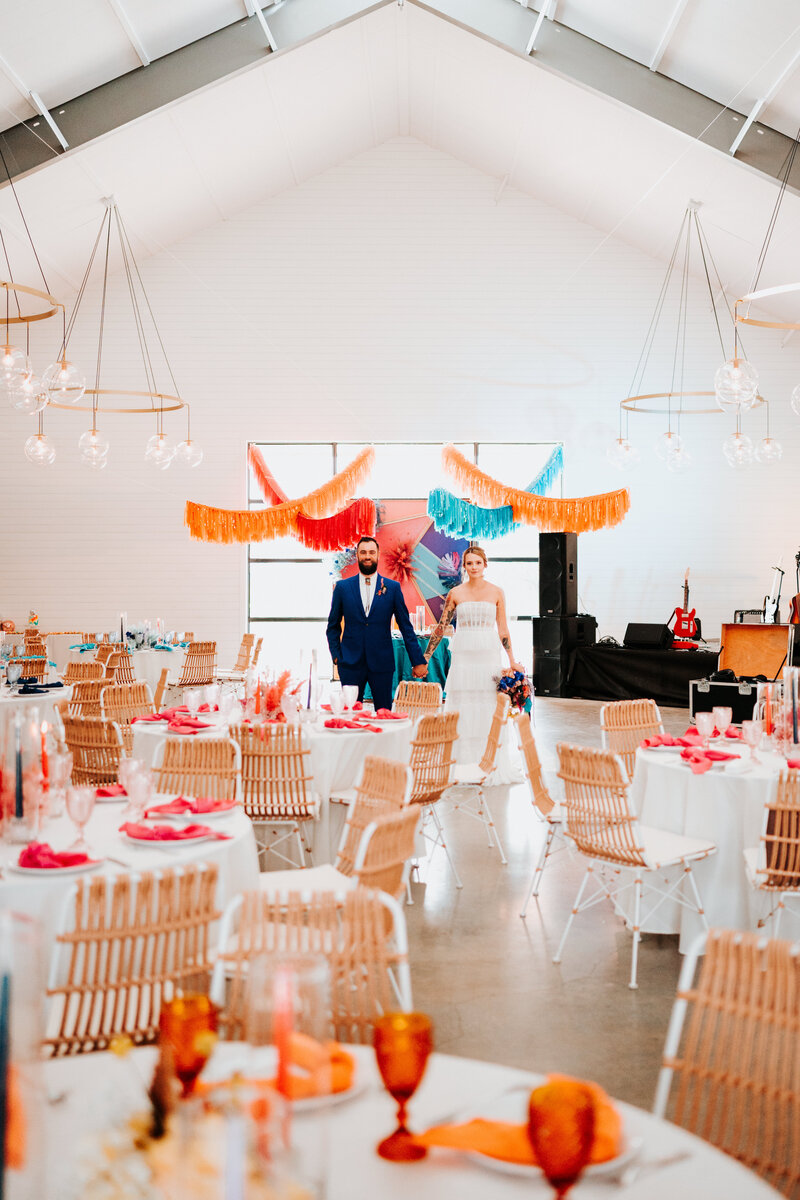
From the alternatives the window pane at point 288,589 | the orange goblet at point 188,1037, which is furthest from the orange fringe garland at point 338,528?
the orange goblet at point 188,1037

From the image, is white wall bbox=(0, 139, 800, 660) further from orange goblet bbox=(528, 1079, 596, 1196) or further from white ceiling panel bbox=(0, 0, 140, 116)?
orange goblet bbox=(528, 1079, 596, 1196)

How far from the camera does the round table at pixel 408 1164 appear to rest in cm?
137

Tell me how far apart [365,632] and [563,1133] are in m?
5.50

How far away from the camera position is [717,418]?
48.5 ft

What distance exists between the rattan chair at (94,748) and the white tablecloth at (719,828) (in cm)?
268

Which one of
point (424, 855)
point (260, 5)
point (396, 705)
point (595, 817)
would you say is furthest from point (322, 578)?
point (595, 817)

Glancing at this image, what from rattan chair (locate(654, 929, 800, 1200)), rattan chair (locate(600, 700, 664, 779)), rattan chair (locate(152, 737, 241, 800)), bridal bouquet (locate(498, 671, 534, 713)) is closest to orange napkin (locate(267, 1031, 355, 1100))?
rattan chair (locate(654, 929, 800, 1200))

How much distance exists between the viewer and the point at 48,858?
2.85m

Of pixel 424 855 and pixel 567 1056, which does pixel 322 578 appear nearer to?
pixel 424 855

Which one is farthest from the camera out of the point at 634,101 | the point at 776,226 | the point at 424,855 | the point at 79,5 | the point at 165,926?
the point at 776,226

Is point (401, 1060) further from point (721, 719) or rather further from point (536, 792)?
point (721, 719)

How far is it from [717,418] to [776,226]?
11.5ft

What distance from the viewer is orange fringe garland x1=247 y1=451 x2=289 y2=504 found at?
13.6 metres

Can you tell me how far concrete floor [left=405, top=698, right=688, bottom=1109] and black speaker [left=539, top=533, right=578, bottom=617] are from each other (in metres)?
7.80
